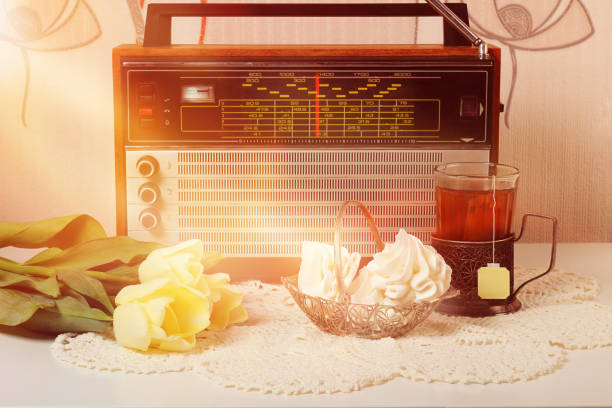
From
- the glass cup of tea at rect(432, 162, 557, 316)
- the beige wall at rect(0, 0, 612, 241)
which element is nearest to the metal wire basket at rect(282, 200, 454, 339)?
the glass cup of tea at rect(432, 162, 557, 316)

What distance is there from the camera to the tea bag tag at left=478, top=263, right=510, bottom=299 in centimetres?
90

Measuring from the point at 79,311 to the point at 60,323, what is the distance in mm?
25

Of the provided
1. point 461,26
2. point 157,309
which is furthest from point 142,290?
point 461,26

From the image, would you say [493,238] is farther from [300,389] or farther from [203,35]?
[203,35]

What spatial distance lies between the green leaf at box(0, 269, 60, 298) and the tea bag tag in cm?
49

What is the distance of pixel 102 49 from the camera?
1.33 metres

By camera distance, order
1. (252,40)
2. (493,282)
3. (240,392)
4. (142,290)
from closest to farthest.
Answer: (240,392) → (142,290) → (493,282) → (252,40)

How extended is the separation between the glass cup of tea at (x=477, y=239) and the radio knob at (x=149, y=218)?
38 centimetres

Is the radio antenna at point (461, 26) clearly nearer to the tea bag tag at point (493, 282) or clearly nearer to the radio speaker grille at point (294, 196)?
the radio speaker grille at point (294, 196)

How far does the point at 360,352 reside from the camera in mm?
773

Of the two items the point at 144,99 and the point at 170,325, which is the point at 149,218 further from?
the point at 170,325

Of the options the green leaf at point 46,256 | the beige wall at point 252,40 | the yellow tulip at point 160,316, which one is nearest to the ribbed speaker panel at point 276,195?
the green leaf at point 46,256

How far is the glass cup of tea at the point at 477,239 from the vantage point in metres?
0.91

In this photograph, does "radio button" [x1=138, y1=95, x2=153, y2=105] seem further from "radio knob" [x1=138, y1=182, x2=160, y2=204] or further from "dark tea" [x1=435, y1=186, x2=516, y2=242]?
"dark tea" [x1=435, y1=186, x2=516, y2=242]
